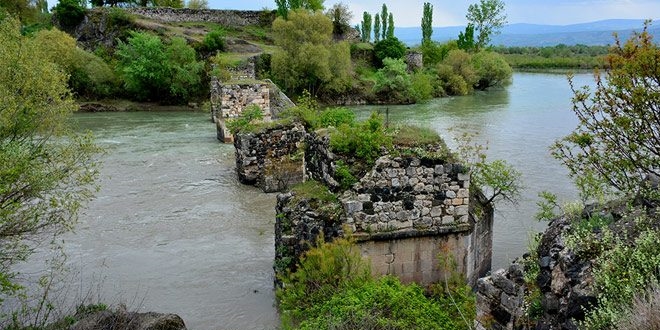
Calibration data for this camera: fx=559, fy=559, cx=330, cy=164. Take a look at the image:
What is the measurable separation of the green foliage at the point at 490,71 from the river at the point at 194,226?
26.9 meters

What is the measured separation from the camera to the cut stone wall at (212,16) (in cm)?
5428

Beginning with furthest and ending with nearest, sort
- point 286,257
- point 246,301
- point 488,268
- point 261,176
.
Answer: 1. point 261,176
2. point 488,268
3. point 246,301
4. point 286,257

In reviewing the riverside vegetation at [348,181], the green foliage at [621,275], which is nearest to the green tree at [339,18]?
the riverside vegetation at [348,181]

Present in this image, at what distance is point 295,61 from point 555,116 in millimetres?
19363

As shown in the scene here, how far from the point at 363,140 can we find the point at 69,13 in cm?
4855

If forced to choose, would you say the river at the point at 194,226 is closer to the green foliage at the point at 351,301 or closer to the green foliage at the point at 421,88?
the green foliage at the point at 351,301

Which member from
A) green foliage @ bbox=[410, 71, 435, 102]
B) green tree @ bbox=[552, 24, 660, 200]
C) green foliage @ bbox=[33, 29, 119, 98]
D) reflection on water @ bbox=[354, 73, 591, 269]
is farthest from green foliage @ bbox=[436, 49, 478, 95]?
green tree @ bbox=[552, 24, 660, 200]

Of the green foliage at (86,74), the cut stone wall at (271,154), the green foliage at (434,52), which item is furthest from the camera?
the green foliage at (434,52)

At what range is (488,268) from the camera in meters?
11.2

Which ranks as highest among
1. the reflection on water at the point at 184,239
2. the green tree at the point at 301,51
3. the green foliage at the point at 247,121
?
the green tree at the point at 301,51

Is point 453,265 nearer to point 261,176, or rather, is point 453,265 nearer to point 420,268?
point 420,268

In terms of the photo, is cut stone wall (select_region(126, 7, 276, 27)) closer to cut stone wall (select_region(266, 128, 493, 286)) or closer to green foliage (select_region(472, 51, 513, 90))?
green foliage (select_region(472, 51, 513, 90))

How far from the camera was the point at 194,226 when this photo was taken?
1463cm

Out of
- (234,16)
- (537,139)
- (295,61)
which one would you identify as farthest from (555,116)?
(234,16)
